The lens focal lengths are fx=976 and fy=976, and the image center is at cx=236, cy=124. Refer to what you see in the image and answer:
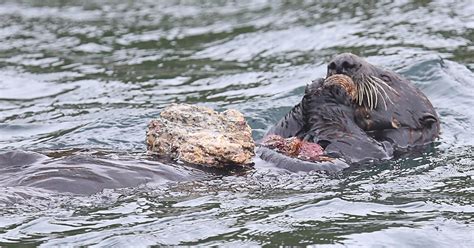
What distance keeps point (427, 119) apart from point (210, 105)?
2.52 m

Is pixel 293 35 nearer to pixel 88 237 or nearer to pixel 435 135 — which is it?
pixel 435 135

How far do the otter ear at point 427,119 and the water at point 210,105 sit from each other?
0.59 feet

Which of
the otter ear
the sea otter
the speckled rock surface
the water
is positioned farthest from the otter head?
the speckled rock surface

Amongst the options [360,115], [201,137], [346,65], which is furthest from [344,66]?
[201,137]

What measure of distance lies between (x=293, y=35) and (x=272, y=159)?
537cm

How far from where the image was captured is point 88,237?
441cm

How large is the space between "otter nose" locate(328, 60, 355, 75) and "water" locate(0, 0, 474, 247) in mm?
679

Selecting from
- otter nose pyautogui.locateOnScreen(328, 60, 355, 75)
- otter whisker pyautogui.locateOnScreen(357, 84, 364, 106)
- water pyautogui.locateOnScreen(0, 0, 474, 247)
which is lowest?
water pyautogui.locateOnScreen(0, 0, 474, 247)

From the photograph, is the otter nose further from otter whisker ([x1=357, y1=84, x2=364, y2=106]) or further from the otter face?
otter whisker ([x1=357, y1=84, x2=364, y2=106])

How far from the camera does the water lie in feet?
15.1

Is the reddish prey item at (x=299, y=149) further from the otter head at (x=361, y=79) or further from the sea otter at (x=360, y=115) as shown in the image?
the otter head at (x=361, y=79)

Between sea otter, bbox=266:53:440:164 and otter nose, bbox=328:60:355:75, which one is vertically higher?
otter nose, bbox=328:60:355:75

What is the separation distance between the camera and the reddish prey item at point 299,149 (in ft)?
19.2

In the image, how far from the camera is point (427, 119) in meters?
6.41
